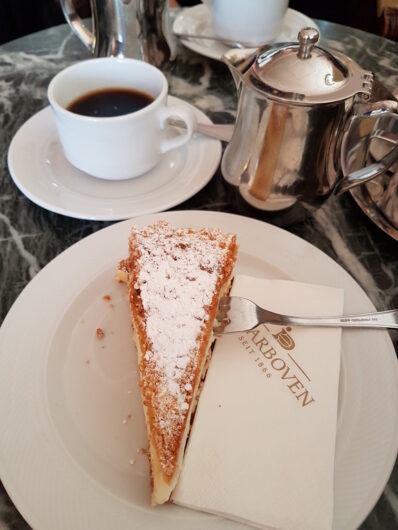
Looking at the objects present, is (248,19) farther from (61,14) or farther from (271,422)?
(61,14)

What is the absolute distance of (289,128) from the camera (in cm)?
70

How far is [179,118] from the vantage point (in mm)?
921

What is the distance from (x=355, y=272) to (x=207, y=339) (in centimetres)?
35

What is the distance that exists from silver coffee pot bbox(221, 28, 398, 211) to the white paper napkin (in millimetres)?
190

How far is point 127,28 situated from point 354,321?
92 centimetres

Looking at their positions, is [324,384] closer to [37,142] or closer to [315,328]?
[315,328]

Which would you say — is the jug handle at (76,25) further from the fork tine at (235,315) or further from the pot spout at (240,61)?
the fork tine at (235,315)

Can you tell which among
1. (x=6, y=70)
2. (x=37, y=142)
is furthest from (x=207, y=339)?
(x=6, y=70)

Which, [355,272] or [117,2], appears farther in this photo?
[117,2]

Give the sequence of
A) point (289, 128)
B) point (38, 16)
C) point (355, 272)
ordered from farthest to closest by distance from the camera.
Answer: point (38, 16) < point (355, 272) < point (289, 128)

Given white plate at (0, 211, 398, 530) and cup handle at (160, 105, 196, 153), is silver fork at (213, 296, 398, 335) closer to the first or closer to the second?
white plate at (0, 211, 398, 530)

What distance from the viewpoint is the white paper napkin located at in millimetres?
523

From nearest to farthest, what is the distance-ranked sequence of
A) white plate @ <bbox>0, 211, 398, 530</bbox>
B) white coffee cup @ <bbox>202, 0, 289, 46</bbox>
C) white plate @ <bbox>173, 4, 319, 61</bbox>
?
white plate @ <bbox>0, 211, 398, 530</bbox>
white coffee cup @ <bbox>202, 0, 289, 46</bbox>
white plate @ <bbox>173, 4, 319, 61</bbox>

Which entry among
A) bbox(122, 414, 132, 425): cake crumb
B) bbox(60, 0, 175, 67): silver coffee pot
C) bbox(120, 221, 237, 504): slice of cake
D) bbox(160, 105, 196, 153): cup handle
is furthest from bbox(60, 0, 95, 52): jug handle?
bbox(122, 414, 132, 425): cake crumb
